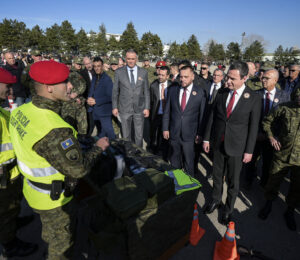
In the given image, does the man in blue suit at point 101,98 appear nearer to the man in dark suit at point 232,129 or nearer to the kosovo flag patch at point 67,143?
the man in dark suit at point 232,129

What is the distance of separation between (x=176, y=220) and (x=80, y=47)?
62.9 meters

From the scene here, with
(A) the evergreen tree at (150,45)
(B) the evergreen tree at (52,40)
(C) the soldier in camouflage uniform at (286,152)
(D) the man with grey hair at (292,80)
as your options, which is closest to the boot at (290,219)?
(C) the soldier in camouflage uniform at (286,152)

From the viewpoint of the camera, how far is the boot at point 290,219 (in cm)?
304

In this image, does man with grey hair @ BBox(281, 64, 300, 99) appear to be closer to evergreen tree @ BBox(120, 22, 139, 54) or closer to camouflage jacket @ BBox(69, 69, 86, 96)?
camouflage jacket @ BBox(69, 69, 86, 96)

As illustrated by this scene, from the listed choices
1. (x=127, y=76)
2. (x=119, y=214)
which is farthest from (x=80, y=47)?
(x=119, y=214)

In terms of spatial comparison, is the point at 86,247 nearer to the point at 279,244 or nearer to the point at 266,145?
the point at 279,244

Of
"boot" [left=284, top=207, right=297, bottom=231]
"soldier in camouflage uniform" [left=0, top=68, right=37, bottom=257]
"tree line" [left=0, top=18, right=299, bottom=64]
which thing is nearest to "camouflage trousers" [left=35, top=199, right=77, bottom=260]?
"soldier in camouflage uniform" [left=0, top=68, right=37, bottom=257]

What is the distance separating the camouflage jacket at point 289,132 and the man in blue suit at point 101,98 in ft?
12.0

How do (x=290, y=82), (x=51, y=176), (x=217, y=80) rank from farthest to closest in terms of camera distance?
(x=290, y=82) < (x=217, y=80) < (x=51, y=176)

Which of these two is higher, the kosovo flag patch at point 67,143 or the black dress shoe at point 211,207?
the kosovo flag patch at point 67,143

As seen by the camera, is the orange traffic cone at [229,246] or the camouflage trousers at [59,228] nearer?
the camouflage trousers at [59,228]

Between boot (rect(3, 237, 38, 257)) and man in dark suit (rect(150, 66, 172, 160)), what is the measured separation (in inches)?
127

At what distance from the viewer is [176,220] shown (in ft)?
7.29

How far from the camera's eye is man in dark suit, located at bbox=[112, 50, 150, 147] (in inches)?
179
